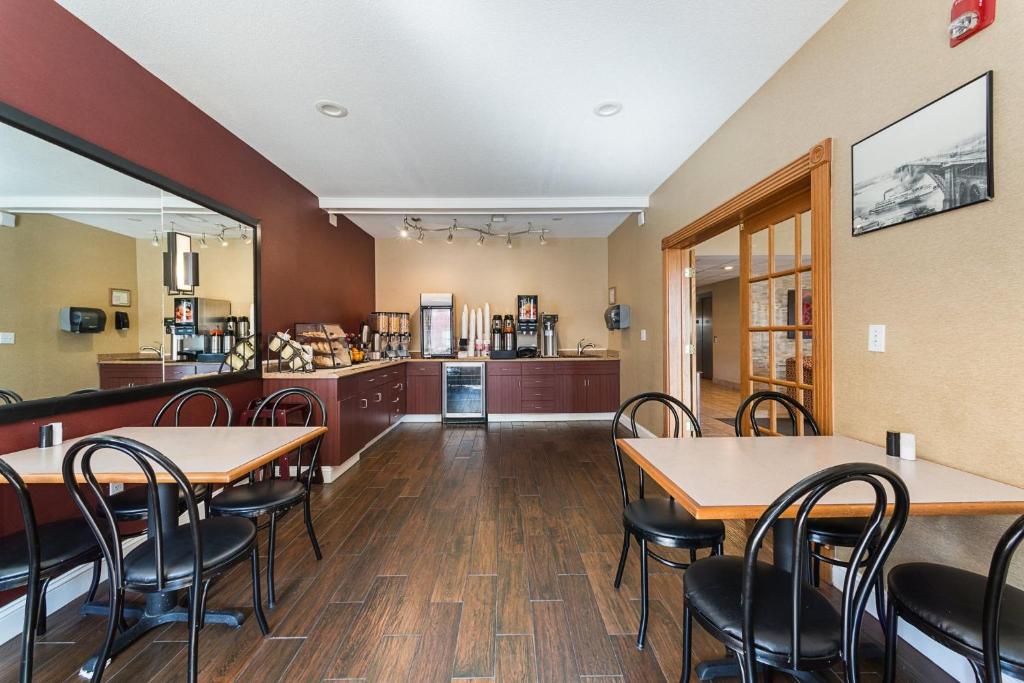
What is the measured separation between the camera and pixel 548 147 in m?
3.34

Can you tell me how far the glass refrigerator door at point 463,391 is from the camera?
563cm

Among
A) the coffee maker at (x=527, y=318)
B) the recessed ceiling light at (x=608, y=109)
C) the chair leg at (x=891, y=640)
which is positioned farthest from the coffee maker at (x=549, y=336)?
the chair leg at (x=891, y=640)

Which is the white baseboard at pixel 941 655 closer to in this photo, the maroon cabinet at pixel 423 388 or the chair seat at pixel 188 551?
the chair seat at pixel 188 551

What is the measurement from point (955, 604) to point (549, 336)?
5.04 metres

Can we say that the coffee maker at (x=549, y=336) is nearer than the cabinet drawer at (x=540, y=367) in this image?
No

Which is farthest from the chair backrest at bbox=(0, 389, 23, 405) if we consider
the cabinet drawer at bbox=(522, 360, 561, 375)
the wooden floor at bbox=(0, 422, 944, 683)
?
the cabinet drawer at bbox=(522, 360, 561, 375)

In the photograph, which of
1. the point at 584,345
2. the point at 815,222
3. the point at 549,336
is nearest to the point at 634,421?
the point at 815,222

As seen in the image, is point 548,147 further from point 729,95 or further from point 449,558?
point 449,558

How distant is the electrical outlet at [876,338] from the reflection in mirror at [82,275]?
3659 millimetres

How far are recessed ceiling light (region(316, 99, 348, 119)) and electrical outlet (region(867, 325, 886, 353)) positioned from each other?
3.27 metres

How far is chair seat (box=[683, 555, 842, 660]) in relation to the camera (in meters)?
1.00

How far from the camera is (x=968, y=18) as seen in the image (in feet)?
4.56

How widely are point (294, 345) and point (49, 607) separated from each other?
2046 millimetres

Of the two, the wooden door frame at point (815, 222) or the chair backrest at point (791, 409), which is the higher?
the wooden door frame at point (815, 222)
